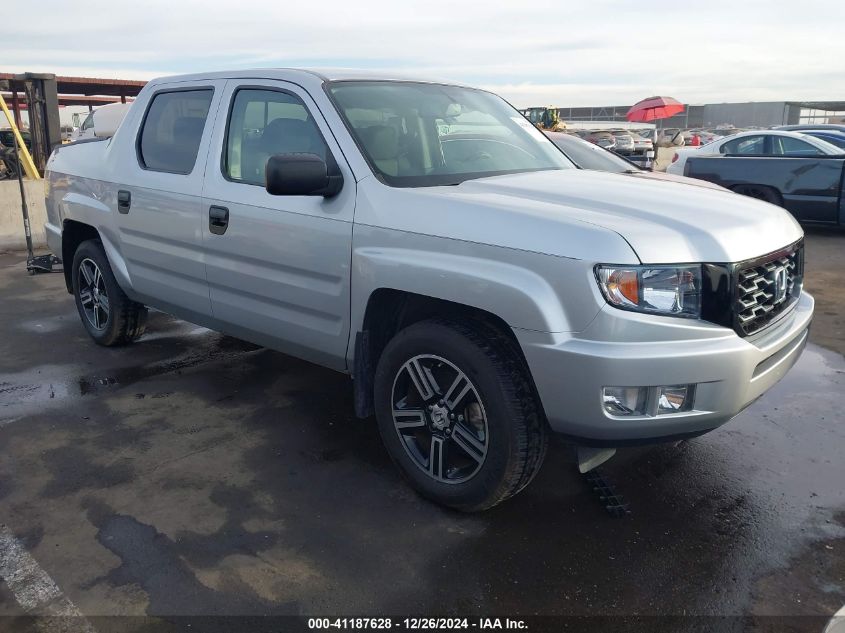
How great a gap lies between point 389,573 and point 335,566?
0.71 feet

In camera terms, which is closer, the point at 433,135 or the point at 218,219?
the point at 433,135

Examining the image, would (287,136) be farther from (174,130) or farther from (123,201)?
(123,201)

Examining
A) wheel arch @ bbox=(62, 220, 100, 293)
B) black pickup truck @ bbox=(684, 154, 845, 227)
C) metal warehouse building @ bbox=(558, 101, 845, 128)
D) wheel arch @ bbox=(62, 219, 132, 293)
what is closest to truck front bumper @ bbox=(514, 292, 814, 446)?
wheel arch @ bbox=(62, 219, 132, 293)

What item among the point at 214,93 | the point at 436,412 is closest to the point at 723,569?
the point at 436,412

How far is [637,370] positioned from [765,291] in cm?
80

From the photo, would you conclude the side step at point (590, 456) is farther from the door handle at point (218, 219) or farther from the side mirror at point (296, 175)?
the door handle at point (218, 219)

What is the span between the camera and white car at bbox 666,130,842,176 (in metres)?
10.7

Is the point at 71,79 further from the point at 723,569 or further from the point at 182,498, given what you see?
the point at 723,569

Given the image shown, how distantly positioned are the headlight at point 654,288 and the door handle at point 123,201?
3.28 metres

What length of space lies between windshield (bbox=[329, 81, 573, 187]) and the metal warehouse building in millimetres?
52636

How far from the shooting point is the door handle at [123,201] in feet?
15.4

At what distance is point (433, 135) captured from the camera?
3.78 m

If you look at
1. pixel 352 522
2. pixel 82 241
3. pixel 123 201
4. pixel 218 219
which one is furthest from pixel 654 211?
pixel 82 241

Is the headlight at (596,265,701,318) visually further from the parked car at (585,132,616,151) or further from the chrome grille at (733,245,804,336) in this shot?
the parked car at (585,132,616,151)
